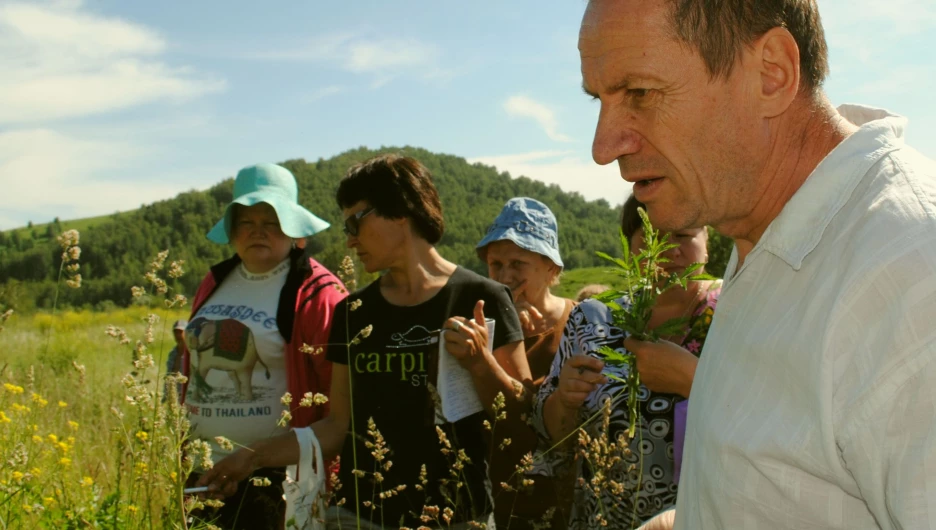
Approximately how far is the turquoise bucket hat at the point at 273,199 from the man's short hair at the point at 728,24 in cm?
317

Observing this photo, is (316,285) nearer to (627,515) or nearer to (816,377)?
(627,515)

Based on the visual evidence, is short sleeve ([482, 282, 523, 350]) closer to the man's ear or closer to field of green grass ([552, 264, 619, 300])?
field of green grass ([552, 264, 619, 300])

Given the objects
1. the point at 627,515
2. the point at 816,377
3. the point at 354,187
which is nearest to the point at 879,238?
the point at 816,377

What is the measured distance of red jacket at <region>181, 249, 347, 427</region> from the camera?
3971mm

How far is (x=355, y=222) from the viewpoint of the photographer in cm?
392

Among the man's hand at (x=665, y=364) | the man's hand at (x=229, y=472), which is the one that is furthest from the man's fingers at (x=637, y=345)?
the man's hand at (x=229, y=472)

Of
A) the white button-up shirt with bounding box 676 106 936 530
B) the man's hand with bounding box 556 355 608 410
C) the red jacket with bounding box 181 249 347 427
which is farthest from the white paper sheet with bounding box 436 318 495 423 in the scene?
the white button-up shirt with bounding box 676 106 936 530

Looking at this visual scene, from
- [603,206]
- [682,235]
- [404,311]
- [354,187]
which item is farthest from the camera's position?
[603,206]

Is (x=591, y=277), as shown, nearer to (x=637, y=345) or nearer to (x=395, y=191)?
(x=395, y=191)

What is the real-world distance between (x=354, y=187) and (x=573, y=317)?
131 centimetres

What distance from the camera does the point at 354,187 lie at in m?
3.95

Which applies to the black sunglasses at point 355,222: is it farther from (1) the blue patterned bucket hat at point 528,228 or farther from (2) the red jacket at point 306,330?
(1) the blue patterned bucket hat at point 528,228

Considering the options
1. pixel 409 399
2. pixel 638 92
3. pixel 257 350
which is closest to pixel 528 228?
pixel 409 399

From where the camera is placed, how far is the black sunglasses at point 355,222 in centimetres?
391
